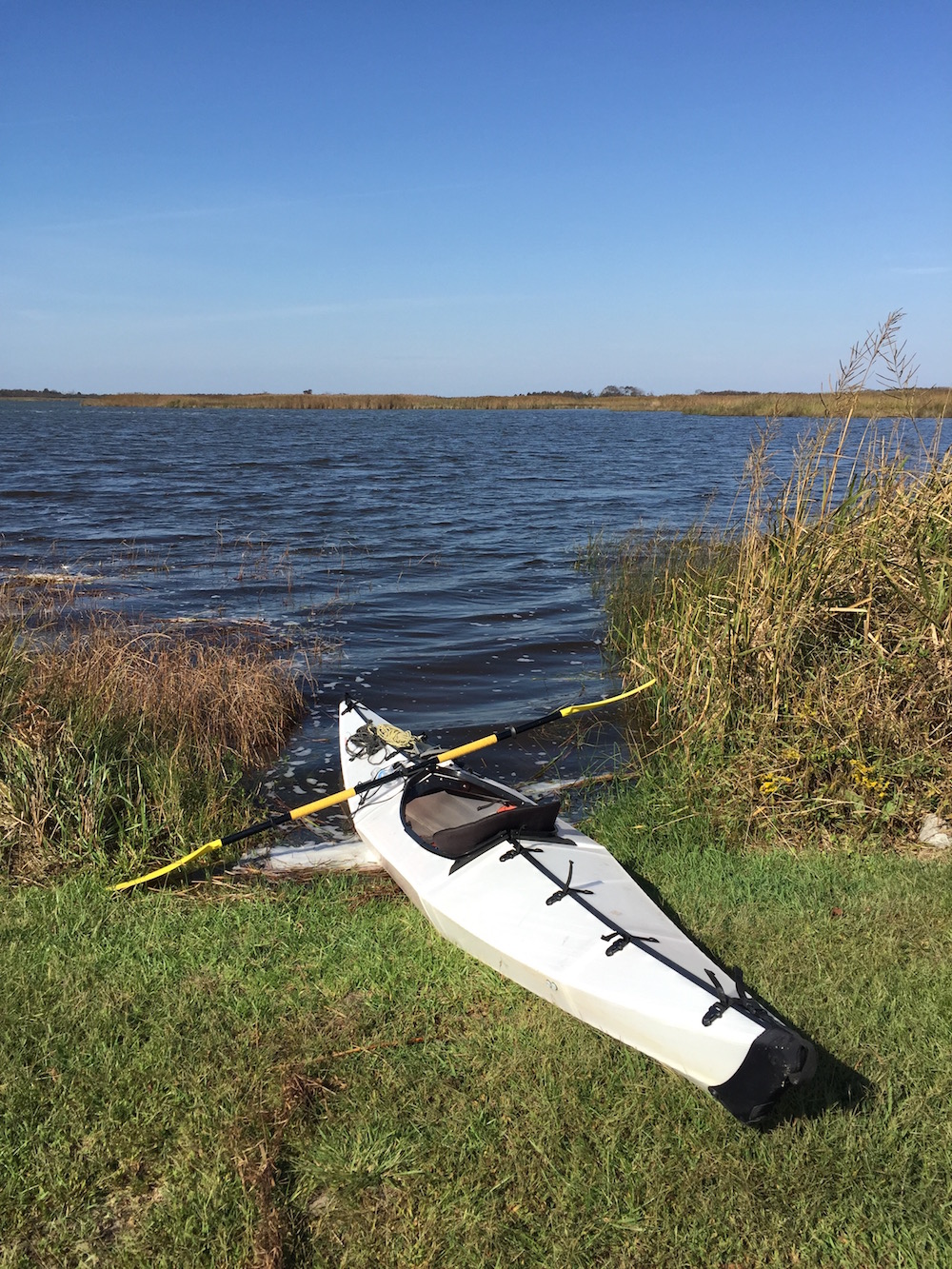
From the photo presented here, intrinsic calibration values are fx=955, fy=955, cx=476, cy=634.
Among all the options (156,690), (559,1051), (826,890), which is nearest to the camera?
(559,1051)

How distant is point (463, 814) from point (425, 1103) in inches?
96.3

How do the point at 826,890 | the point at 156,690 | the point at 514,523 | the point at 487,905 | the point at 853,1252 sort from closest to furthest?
the point at 853,1252, the point at 487,905, the point at 826,890, the point at 156,690, the point at 514,523

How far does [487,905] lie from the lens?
14.9ft

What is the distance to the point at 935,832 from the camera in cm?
538

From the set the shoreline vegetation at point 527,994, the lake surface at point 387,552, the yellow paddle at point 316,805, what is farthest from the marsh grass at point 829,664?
the lake surface at point 387,552

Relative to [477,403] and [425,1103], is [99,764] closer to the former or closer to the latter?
[425,1103]

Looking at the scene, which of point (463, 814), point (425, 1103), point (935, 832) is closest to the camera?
point (425, 1103)

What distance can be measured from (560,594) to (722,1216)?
453 inches

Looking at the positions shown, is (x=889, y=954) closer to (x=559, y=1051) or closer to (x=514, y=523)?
(x=559, y=1051)

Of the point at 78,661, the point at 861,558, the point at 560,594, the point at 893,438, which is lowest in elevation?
the point at 560,594

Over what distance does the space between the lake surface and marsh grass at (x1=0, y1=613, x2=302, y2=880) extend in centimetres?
117

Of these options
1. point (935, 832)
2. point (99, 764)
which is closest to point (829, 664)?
point (935, 832)

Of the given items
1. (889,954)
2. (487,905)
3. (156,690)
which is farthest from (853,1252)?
(156,690)

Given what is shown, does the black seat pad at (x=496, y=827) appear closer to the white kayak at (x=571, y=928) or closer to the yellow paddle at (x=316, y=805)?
the white kayak at (x=571, y=928)
